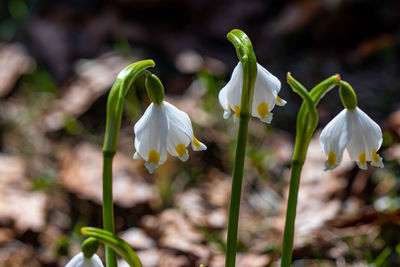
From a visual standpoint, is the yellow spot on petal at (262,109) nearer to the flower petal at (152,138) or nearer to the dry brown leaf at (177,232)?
the flower petal at (152,138)

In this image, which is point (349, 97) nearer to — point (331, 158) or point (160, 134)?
point (331, 158)

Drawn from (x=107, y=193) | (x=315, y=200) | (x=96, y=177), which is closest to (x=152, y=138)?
(x=107, y=193)

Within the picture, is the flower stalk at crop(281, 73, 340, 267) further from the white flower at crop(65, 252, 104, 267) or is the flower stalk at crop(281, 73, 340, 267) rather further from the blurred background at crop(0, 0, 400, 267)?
the blurred background at crop(0, 0, 400, 267)

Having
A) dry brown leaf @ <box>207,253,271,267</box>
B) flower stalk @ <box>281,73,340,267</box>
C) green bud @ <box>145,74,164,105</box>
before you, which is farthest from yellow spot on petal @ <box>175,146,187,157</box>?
dry brown leaf @ <box>207,253,271,267</box>

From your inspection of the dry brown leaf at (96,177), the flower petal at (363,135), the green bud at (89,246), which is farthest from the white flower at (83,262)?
the dry brown leaf at (96,177)

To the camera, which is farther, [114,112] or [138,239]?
[138,239]

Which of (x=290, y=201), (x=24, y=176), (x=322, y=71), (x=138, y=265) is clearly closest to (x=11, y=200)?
(x=24, y=176)

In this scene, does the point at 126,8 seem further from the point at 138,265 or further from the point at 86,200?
the point at 138,265
